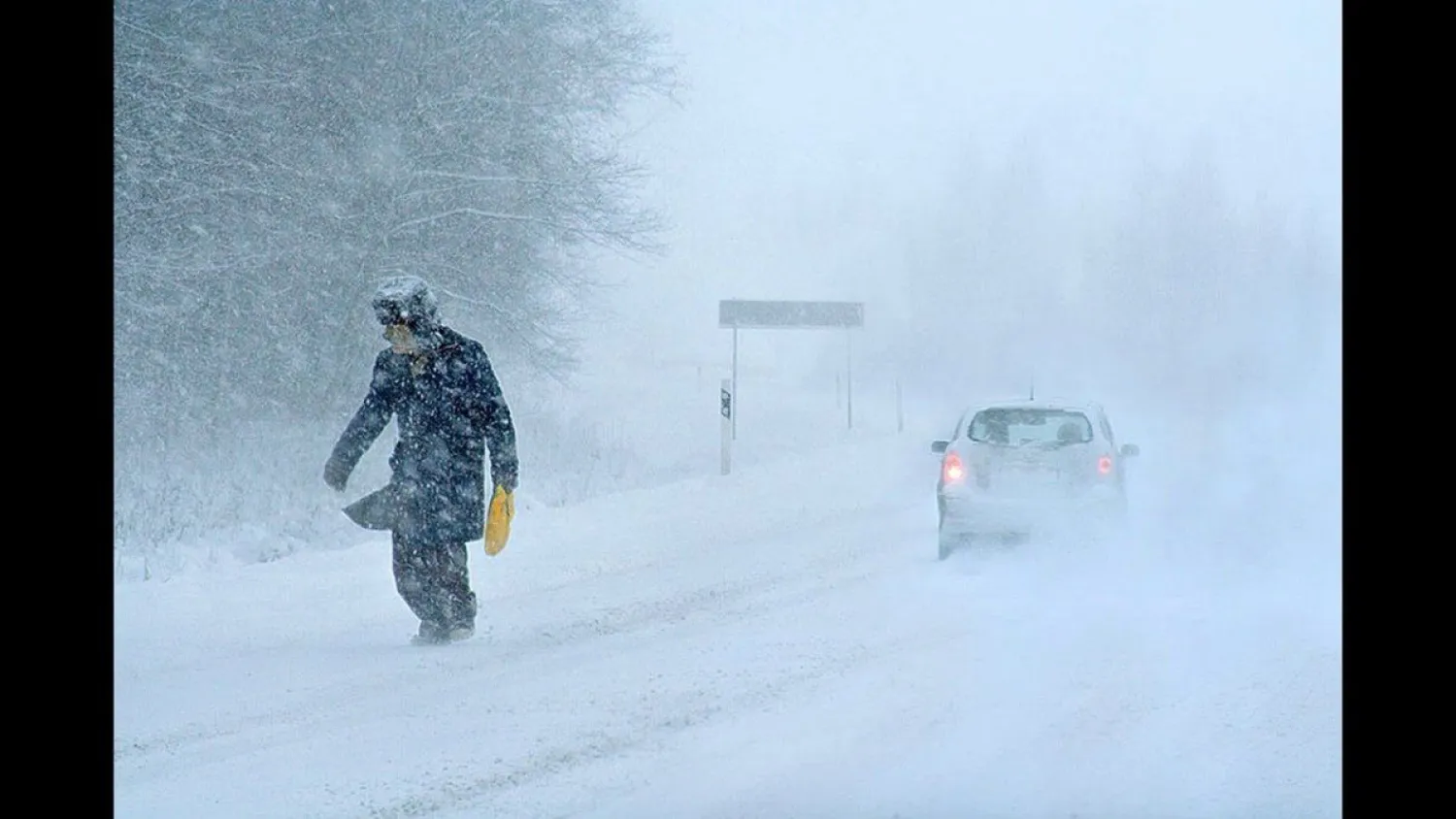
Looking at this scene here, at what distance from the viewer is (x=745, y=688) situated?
20.7 feet

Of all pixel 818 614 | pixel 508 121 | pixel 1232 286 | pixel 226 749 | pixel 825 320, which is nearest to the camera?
pixel 226 749

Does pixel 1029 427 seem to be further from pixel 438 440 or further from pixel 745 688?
pixel 438 440

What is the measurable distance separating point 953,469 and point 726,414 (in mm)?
3816

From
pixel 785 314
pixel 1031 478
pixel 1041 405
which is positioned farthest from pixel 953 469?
pixel 785 314

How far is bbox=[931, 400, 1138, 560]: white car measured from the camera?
9.44 metres

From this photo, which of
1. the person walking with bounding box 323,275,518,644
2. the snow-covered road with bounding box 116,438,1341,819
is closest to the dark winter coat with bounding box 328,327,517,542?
the person walking with bounding box 323,275,518,644

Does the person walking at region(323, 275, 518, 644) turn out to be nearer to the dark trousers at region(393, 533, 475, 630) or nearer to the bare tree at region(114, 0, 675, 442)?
the dark trousers at region(393, 533, 475, 630)

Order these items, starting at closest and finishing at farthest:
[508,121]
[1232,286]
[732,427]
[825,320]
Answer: [825,320]
[1232,286]
[508,121]
[732,427]

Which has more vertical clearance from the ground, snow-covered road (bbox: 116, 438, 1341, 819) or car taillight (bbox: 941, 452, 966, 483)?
car taillight (bbox: 941, 452, 966, 483)

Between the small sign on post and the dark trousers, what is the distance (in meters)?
5.32

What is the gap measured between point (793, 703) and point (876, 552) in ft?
13.0

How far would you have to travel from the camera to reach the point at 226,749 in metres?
5.47

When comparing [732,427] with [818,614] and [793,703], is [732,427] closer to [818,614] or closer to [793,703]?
[818,614]
